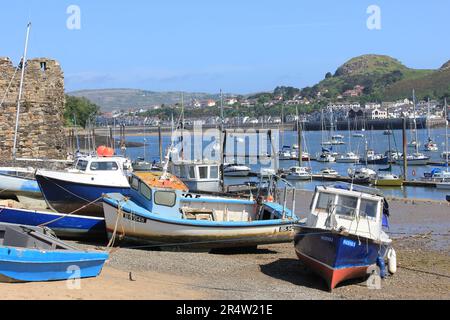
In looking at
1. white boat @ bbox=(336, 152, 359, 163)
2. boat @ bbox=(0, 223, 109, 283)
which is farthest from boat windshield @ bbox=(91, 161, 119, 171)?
white boat @ bbox=(336, 152, 359, 163)

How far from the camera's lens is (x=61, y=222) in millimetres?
21844

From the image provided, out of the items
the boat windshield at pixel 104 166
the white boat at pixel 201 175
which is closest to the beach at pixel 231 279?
the boat windshield at pixel 104 166

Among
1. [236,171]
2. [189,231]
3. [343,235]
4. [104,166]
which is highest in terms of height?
[104,166]

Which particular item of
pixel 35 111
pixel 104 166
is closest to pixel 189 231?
pixel 104 166

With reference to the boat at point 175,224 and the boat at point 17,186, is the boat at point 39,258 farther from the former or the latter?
the boat at point 17,186

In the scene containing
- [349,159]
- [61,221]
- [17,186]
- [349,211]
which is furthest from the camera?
[349,159]

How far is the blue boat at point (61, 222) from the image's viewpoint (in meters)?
21.2

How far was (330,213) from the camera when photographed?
18.0 metres

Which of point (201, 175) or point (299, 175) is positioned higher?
point (201, 175)

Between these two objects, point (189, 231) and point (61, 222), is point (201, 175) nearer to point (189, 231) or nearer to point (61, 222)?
point (61, 222)

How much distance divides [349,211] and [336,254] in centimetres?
165

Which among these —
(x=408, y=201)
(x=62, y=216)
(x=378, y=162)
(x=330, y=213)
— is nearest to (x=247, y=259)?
(x=330, y=213)
